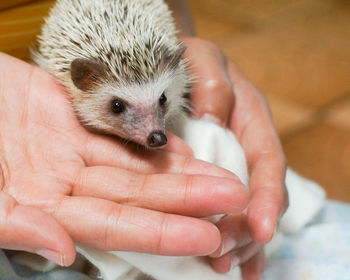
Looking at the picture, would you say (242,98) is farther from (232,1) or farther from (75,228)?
(232,1)

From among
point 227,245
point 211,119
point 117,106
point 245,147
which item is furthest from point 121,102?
point 227,245

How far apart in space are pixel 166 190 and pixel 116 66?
0.41 metres

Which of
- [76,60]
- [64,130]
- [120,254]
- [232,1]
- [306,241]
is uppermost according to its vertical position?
[76,60]

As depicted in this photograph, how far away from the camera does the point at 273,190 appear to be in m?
1.26

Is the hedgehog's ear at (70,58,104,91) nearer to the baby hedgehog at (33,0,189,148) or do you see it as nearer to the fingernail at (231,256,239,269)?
the baby hedgehog at (33,0,189,148)

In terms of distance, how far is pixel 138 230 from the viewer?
3.39 feet

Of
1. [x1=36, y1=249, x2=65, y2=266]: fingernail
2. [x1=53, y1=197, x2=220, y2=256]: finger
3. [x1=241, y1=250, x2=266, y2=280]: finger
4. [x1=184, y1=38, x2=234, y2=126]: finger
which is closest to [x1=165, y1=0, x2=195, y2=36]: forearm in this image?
[x1=184, y1=38, x2=234, y2=126]: finger

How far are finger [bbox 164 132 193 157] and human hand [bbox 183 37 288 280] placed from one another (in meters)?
0.17

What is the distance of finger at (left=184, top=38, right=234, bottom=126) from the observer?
1.53m

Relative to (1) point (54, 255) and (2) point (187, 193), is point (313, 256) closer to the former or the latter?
(2) point (187, 193)

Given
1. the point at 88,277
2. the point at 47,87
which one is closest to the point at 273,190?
the point at 88,277

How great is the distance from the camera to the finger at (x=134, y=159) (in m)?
1.27

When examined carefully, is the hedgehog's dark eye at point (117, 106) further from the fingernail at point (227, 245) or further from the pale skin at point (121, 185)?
the fingernail at point (227, 245)

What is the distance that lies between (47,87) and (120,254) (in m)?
0.52
